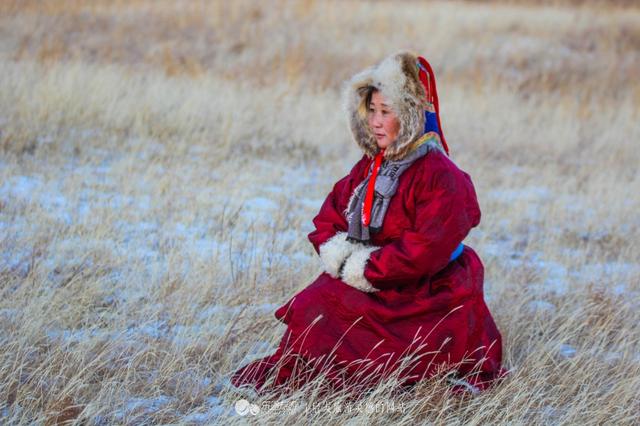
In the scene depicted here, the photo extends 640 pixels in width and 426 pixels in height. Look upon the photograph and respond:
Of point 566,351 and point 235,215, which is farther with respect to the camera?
point 235,215

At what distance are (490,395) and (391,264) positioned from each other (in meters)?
0.74

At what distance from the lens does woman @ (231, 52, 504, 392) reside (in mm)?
2846

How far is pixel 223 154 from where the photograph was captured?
716 centimetres

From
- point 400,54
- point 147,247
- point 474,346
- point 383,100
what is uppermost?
point 400,54

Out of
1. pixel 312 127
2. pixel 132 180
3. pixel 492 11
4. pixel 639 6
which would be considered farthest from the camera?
pixel 639 6

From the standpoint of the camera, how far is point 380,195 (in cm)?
299

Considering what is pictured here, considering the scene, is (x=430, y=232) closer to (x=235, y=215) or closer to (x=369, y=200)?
(x=369, y=200)

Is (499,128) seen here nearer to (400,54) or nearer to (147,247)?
(147,247)

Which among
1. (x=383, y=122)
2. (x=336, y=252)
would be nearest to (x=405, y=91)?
(x=383, y=122)

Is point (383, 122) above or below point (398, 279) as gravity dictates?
above

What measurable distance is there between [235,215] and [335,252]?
2286 millimetres

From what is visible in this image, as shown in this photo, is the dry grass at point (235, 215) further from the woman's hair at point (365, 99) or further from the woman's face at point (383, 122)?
the woman's hair at point (365, 99)

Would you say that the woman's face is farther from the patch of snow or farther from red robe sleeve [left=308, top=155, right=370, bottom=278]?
the patch of snow

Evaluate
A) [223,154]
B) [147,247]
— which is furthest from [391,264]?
[223,154]
